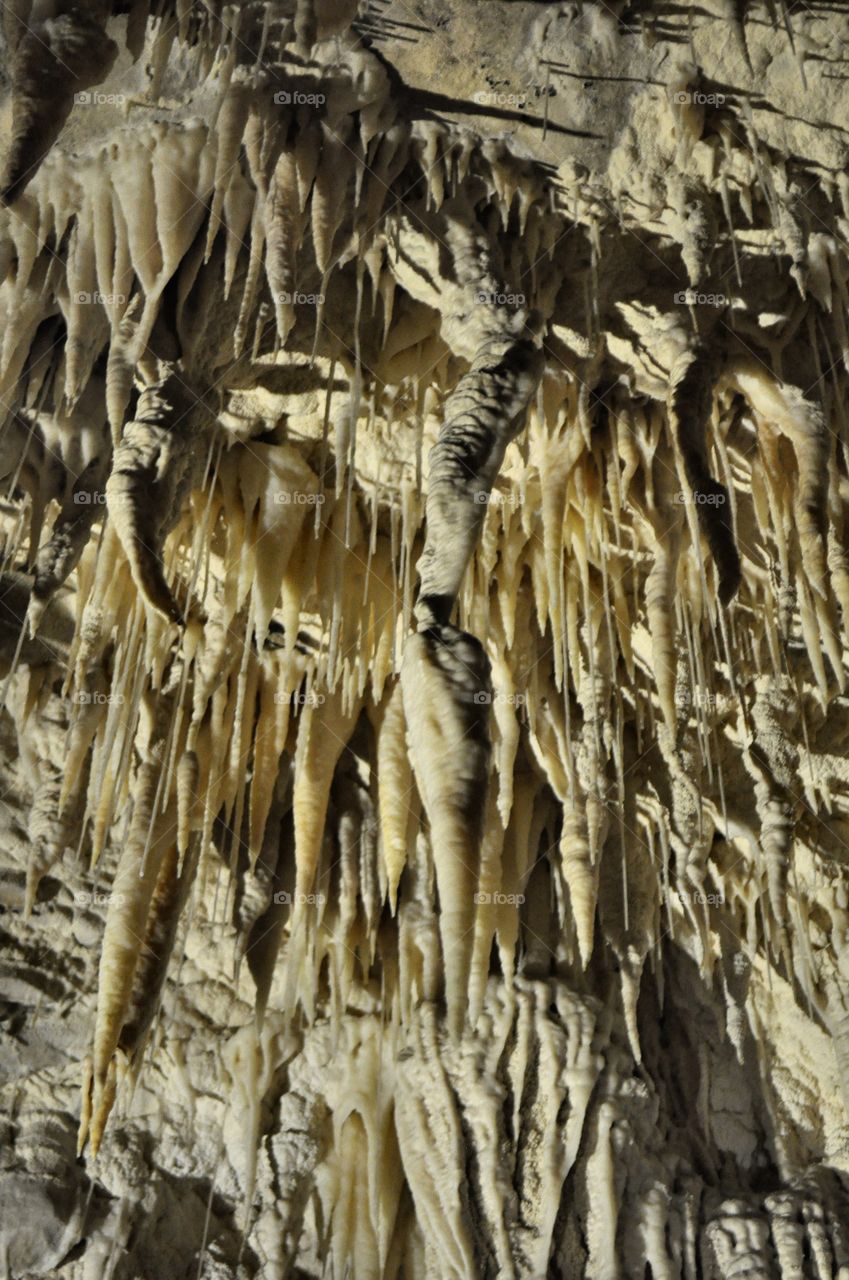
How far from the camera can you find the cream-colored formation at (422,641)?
11.6 ft

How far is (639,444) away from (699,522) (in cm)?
92

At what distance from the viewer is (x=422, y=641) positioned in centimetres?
265

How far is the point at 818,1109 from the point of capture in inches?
256

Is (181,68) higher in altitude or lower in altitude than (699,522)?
higher

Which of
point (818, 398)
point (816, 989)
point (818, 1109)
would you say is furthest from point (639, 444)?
point (818, 1109)

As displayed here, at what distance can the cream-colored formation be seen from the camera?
355 cm

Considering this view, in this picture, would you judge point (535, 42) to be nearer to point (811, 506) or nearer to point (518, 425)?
point (518, 425)
